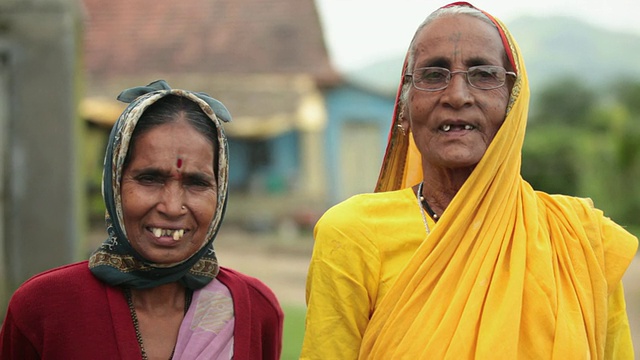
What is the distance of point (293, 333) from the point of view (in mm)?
7984

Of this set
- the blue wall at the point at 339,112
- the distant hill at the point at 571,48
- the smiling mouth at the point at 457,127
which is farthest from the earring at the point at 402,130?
the distant hill at the point at 571,48

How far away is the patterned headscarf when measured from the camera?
2550mm

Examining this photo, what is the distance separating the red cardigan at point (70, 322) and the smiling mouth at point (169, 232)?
0.68ft

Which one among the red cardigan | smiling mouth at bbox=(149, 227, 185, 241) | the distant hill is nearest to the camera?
the red cardigan

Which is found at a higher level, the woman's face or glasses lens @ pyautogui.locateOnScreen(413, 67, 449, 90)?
glasses lens @ pyautogui.locateOnScreen(413, 67, 449, 90)

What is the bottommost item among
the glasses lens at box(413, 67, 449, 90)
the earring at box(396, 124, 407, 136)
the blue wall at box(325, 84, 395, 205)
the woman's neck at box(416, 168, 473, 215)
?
the blue wall at box(325, 84, 395, 205)

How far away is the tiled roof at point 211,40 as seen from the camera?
63.9 feet

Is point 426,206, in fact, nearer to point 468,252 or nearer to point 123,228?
point 468,252

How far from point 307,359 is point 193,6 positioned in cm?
1947

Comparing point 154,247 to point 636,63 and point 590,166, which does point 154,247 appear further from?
point 636,63

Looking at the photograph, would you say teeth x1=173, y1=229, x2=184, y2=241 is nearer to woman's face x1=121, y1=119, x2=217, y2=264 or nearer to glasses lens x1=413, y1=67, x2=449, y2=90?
woman's face x1=121, y1=119, x2=217, y2=264

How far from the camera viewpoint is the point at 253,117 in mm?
19094

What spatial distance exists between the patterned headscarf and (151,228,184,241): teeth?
0.27 ft

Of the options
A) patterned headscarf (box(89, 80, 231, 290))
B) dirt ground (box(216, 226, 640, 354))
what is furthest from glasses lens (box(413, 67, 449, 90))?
dirt ground (box(216, 226, 640, 354))
